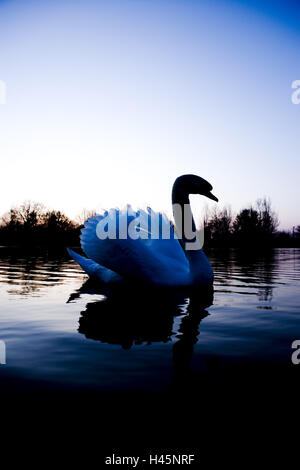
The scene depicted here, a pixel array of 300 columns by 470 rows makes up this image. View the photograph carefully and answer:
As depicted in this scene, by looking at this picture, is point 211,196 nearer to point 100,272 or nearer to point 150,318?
point 100,272

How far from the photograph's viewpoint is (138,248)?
632 centimetres

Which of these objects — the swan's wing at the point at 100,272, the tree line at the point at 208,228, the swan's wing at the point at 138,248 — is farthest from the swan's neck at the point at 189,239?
the tree line at the point at 208,228

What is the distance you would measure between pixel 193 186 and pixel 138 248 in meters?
→ 1.94

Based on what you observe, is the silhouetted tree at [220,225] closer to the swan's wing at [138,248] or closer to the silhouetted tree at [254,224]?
the silhouetted tree at [254,224]

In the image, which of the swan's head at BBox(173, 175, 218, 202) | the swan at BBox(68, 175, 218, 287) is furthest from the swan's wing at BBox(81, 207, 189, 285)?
the swan's head at BBox(173, 175, 218, 202)

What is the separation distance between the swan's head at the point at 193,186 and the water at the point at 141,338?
1998 millimetres

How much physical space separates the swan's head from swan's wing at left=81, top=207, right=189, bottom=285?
2.48ft

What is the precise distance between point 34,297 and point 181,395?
4.71 meters

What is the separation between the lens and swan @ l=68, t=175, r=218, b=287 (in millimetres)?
6371

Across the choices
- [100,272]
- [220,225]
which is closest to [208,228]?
[220,225]

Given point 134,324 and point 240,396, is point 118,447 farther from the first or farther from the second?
point 134,324

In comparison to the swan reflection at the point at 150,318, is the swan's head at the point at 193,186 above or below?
above

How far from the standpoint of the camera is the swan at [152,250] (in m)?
6.37

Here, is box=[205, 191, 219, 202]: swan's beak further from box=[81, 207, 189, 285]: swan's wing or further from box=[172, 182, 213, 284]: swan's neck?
box=[81, 207, 189, 285]: swan's wing
